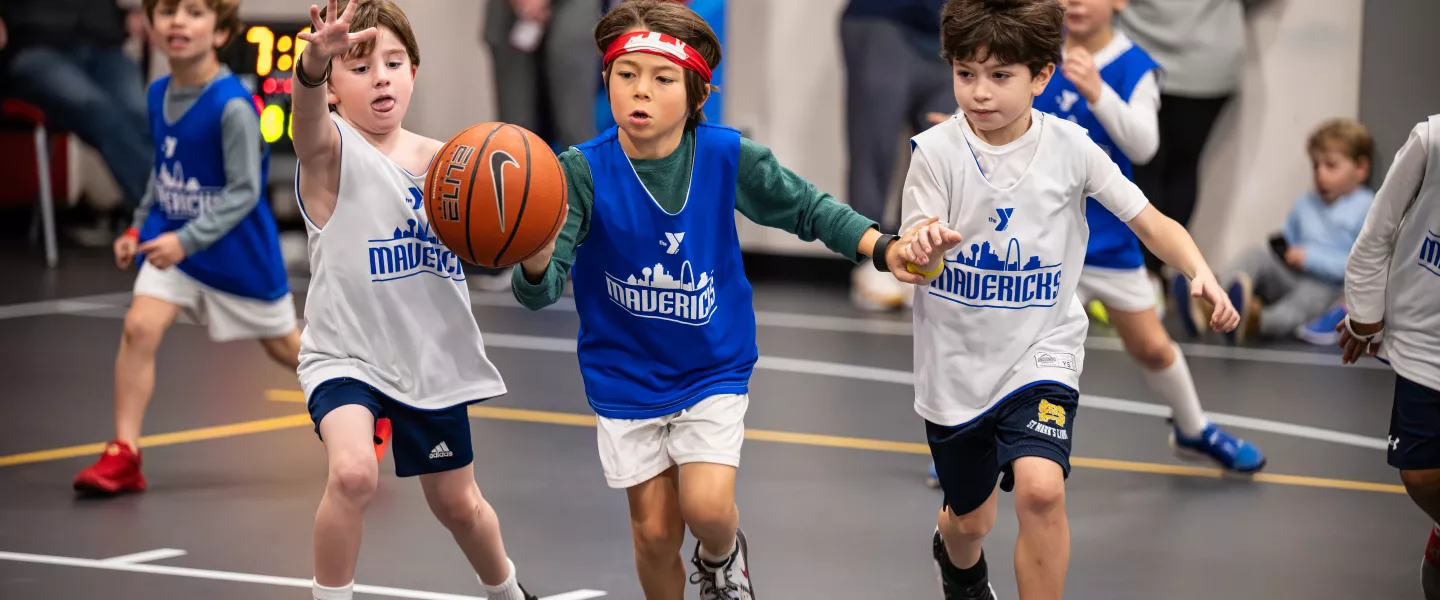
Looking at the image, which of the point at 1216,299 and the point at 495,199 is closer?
the point at 495,199

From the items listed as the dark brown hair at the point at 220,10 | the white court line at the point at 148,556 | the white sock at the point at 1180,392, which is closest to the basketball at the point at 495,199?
the white court line at the point at 148,556

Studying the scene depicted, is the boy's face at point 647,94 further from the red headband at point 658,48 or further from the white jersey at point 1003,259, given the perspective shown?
the white jersey at point 1003,259

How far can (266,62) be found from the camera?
10.7m

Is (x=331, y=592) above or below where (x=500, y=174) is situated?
below

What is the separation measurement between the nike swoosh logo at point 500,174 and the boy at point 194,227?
2.42 m

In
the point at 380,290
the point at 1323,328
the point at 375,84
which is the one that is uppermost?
the point at 375,84

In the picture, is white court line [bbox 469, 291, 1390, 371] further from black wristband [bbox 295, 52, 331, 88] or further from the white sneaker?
black wristband [bbox 295, 52, 331, 88]

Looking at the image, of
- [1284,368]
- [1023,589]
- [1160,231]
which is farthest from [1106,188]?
[1284,368]

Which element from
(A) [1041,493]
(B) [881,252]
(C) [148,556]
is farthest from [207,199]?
(A) [1041,493]

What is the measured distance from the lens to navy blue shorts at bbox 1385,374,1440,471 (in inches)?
166

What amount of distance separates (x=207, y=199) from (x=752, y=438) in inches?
88.6

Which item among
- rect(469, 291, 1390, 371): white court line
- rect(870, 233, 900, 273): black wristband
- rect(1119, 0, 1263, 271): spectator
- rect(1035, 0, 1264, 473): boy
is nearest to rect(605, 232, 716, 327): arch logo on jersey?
rect(870, 233, 900, 273): black wristband

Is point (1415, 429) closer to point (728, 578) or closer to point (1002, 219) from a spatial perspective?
point (1002, 219)

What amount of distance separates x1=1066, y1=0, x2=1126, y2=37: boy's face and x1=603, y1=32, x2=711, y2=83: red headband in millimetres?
2291
